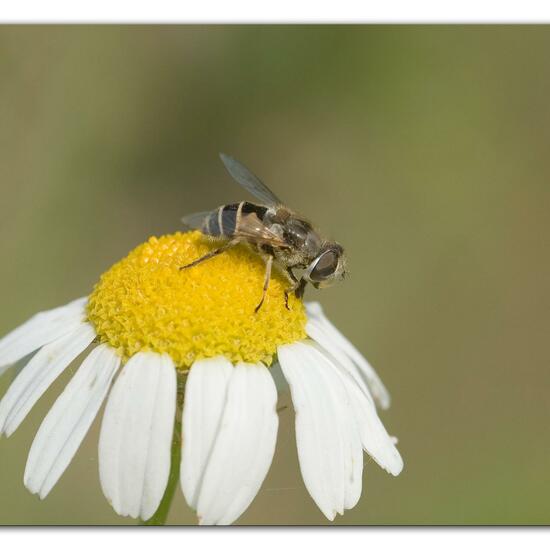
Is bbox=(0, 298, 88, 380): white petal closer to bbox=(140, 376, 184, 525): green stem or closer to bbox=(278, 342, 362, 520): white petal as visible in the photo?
bbox=(140, 376, 184, 525): green stem

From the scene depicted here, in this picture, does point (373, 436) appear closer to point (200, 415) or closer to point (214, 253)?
point (200, 415)

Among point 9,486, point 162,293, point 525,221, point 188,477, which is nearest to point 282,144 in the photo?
point 525,221

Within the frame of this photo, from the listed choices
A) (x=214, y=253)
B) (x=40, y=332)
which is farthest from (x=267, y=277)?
(x=40, y=332)

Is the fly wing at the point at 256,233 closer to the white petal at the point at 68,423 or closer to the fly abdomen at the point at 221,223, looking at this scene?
the fly abdomen at the point at 221,223

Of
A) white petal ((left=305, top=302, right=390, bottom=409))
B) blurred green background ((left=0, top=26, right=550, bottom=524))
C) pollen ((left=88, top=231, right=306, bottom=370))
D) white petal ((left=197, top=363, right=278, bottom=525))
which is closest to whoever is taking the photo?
white petal ((left=197, top=363, right=278, bottom=525))

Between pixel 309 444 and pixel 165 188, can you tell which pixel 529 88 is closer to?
pixel 165 188

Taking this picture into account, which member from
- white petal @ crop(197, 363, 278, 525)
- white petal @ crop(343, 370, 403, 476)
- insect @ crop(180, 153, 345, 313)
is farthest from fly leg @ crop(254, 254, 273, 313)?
white petal @ crop(343, 370, 403, 476)
